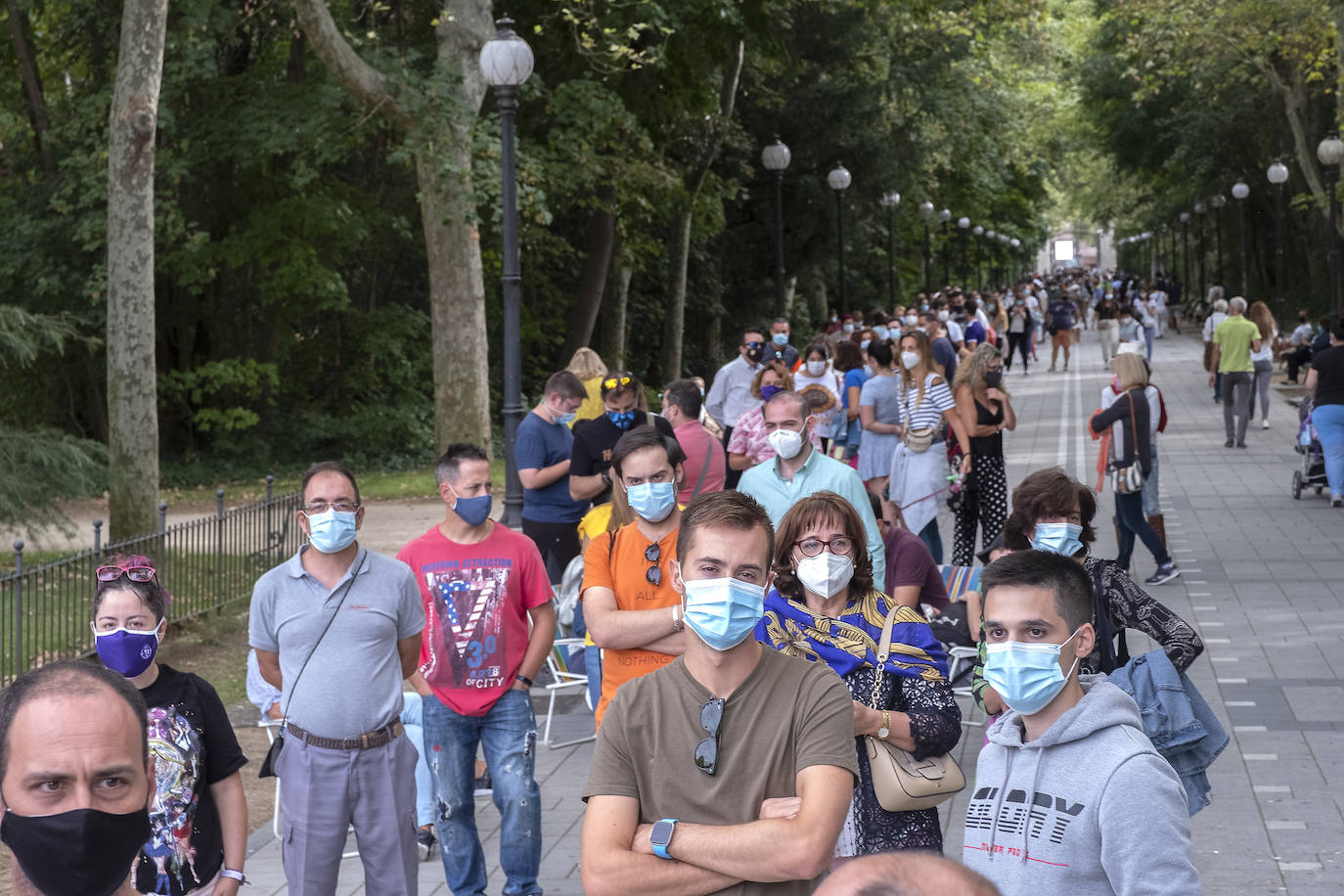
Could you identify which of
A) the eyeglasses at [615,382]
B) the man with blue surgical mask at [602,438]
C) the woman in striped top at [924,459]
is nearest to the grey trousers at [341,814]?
the man with blue surgical mask at [602,438]

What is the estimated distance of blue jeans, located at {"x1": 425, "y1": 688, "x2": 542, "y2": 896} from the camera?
633 centimetres

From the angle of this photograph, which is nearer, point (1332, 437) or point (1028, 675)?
point (1028, 675)

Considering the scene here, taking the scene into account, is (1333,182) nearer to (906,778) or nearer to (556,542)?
(556,542)

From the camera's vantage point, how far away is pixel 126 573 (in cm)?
478

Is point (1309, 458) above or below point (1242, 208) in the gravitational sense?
below

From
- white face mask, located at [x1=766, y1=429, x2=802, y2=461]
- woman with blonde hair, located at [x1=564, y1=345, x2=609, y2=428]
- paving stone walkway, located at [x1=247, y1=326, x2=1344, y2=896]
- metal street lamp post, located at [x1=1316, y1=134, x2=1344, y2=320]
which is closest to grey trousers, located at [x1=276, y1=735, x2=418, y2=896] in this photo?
paving stone walkway, located at [x1=247, y1=326, x2=1344, y2=896]

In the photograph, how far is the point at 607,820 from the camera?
11.2ft

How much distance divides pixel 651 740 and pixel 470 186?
772 inches

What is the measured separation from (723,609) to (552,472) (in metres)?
6.09

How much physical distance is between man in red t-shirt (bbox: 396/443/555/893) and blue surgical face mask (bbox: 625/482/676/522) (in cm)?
61

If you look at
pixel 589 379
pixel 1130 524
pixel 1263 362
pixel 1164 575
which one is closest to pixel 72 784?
pixel 589 379

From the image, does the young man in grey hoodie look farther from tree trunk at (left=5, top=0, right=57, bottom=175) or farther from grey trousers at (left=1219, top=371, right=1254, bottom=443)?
tree trunk at (left=5, top=0, right=57, bottom=175)

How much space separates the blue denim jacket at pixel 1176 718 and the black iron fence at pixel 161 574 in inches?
249

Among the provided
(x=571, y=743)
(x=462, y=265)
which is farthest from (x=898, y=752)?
(x=462, y=265)
